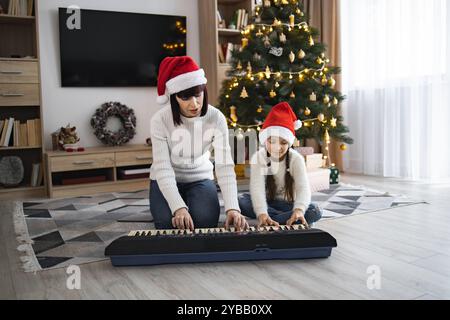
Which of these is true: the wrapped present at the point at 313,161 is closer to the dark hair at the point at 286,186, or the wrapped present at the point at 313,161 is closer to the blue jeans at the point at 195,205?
the dark hair at the point at 286,186

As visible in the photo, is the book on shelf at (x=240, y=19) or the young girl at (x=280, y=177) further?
the book on shelf at (x=240, y=19)

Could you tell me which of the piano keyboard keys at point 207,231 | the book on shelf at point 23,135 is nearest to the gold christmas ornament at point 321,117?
the piano keyboard keys at point 207,231

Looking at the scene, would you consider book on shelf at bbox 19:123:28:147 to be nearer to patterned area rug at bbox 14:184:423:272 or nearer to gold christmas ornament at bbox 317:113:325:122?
patterned area rug at bbox 14:184:423:272

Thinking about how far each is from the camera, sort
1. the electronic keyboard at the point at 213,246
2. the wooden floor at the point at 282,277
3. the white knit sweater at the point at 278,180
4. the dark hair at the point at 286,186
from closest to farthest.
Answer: the wooden floor at the point at 282,277 → the electronic keyboard at the point at 213,246 → the white knit sweater at the point at 278,180 → the dark hair at the point at 286,186

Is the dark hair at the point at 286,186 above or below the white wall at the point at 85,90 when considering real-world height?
below

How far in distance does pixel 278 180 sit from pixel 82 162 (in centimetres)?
180

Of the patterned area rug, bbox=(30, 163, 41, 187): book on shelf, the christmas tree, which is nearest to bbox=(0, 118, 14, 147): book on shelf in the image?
bbox=(30, 163, 41, 187): book on shelf

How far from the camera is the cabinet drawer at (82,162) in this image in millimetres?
3314

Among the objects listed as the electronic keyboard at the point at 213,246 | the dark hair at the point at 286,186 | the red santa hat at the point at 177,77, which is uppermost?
the red santa hat at the point at 177,77

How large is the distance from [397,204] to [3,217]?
94.6 inches

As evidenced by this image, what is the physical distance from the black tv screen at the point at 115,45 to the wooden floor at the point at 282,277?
2022 mm

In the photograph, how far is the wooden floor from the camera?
4.74 ft

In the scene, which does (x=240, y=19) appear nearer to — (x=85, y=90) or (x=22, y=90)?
(x=85, y=90)
